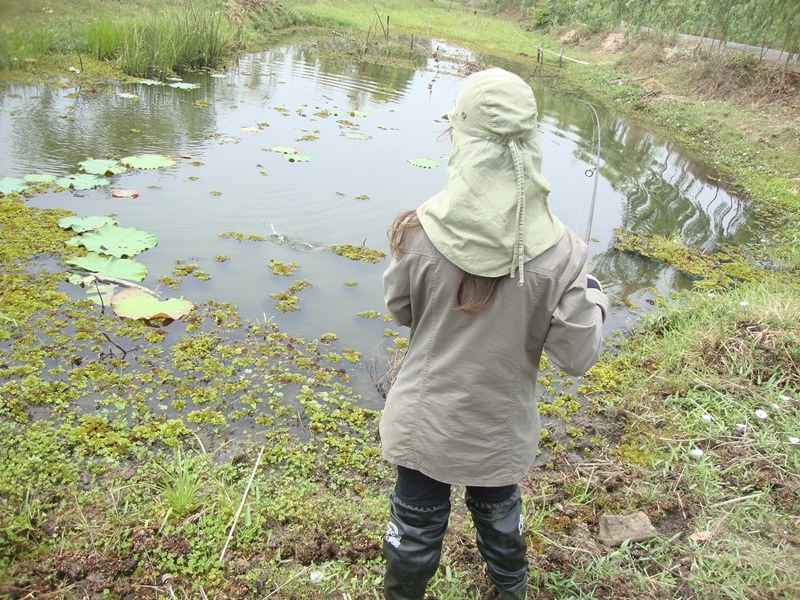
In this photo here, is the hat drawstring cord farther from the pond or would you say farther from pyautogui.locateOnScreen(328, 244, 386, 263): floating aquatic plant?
pyautogui.locateOnScreen(328, 244, 386, 263): floating aquatic plant

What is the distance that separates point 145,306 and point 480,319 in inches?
117

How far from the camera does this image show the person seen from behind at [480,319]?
1.43 metres

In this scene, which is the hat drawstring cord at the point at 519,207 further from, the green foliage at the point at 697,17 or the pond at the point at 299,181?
the green foliage at the point at 697,17

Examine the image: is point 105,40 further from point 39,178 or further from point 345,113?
point 39,178

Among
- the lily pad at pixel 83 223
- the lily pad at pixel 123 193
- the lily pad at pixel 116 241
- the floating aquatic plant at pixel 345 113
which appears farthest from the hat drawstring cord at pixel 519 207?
the floating aquatic plant at pixel 345 113

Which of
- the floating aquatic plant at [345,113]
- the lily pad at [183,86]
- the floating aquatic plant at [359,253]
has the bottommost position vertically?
the floating aquatic plant at [359,253]

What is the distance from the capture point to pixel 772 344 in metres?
3.48

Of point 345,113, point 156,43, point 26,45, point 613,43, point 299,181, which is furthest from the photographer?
point 613,43

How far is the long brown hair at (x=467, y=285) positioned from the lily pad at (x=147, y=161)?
543 cm

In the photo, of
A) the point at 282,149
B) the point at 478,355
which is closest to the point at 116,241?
the point at 282,149

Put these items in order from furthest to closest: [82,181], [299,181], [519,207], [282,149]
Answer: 1. [282,149]
2. [299,181]
3. [82,181]
4. [519,207]

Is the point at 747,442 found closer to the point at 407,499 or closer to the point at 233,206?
the point at 407,499

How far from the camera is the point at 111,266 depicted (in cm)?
429

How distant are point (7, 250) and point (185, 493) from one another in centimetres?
289
